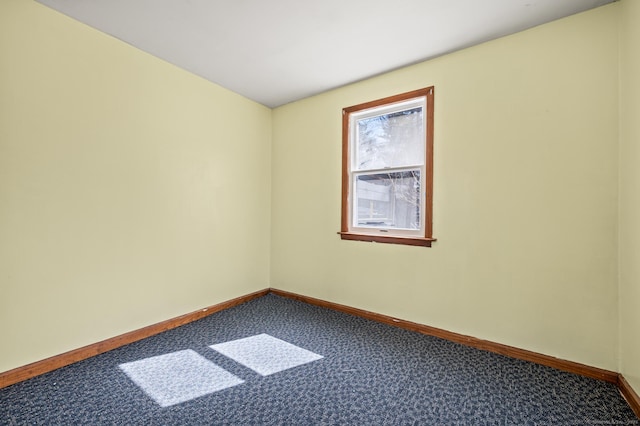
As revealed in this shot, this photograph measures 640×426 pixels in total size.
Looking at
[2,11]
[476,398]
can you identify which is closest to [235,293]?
[476,398]

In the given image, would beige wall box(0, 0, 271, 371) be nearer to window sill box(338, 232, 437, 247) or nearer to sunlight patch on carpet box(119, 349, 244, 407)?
sunlight patch on carpet box(119, 349, 244, 407)

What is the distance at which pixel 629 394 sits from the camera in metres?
1.65

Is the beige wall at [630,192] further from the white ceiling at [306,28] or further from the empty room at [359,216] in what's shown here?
the white ceiling at [306,28]

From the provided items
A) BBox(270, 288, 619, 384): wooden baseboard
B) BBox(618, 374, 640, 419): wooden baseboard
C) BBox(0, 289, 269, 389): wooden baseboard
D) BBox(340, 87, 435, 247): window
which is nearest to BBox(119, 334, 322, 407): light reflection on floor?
BBox(0, 289, 269, 389): wooden baseboard

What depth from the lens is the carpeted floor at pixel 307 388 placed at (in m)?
1.54

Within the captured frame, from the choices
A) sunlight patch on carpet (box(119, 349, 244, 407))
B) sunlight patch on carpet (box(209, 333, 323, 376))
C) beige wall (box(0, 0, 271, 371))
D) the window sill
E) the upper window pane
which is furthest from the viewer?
the upper window pane

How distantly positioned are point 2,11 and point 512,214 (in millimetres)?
3766

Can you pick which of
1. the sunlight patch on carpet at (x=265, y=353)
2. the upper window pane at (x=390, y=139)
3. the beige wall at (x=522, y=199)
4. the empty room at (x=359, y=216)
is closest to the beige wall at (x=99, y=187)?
the empty room at (x=359, y=216)

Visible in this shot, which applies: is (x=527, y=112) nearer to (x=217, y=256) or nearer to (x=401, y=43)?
(x=401, y=43)

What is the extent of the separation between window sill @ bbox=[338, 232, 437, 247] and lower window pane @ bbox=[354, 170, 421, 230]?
0.43 feet

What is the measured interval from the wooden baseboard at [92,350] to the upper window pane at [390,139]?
92.9 inches

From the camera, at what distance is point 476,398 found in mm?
1701

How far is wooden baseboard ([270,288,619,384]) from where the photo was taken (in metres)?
1.90

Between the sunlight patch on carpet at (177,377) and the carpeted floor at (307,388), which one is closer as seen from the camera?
the carpeted floor at (307,388)
